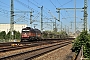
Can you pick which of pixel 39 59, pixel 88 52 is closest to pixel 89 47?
pixel 88 52

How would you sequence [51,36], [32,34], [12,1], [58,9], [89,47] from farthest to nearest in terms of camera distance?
1. [51,36]
2. [32,34]
3. [12,1]
4. [58,9]
5. [89,47]

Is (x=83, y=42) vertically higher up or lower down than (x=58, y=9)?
lower down

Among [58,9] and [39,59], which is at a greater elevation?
[58,9]

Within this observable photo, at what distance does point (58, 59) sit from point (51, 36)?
84603 mm

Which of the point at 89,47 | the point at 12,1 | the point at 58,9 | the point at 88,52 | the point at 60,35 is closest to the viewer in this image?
the point at 88,52

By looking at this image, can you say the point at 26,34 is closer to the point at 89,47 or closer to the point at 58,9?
the point at 58,9

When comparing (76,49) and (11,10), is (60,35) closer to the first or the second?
(11,10)

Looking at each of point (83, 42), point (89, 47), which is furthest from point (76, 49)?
point (89, 47)

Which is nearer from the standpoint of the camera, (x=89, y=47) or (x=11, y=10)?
(x=89, y=47)

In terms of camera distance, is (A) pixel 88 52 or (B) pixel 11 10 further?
(B) pixel 11 10

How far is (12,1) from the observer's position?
160ft

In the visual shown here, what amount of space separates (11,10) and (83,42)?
104 ft

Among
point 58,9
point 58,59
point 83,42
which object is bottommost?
point 58,59

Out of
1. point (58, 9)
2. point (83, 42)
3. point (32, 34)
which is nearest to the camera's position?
point (83, 42)
